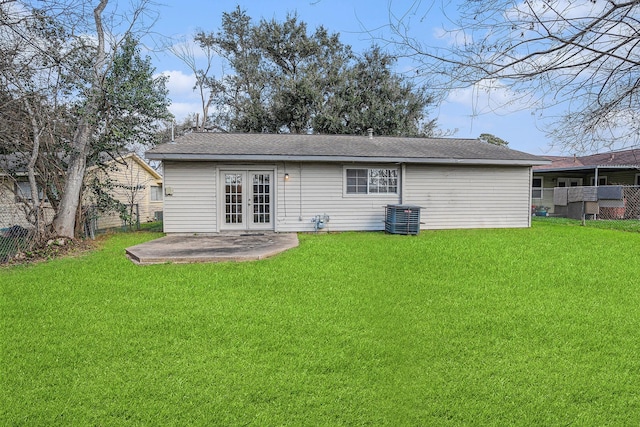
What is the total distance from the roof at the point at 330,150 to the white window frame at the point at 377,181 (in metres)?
0.48

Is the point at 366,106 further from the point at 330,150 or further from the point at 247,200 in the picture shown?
the point at 247,200

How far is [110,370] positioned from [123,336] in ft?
2.14

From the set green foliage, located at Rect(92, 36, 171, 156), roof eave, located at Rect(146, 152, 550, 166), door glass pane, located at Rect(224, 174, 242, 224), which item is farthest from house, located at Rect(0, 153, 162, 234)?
door glass pane, located at Rect(224, 174, 242, 224)

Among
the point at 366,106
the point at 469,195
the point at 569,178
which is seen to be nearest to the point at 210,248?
the point at 469,195

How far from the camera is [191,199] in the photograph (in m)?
10.3

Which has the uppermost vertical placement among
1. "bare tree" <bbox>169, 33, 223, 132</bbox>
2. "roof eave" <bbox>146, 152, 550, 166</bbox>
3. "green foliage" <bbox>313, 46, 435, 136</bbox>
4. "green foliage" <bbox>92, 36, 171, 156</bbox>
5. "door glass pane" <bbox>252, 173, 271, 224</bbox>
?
"bare tree" <bbox>169, 33, 223, 132</bbox>

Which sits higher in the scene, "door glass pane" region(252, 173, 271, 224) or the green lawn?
"door glass pane" region(252, 173, 271, 224)

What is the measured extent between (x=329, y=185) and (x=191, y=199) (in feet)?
12.8

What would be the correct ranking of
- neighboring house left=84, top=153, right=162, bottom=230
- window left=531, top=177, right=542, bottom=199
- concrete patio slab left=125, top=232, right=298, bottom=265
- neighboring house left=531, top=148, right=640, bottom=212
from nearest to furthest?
concrete patio slab left=125, top=232, right=298, bottom=265 → neighboring house left=84, top=153, right=162, bottom=230 → neighboring house left=531, top=148, right=640, bottom=212 → window left=531, top=177, right=542, bottom=199

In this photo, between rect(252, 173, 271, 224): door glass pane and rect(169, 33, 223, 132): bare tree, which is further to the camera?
rect(169, 33, 223, 132): bare tree

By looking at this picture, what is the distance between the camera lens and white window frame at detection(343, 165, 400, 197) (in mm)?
10922

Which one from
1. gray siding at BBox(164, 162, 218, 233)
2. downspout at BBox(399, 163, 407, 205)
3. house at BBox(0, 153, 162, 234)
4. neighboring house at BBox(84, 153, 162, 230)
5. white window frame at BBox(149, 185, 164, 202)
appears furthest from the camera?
white window frame at BBox(149, 185, 164, 202)

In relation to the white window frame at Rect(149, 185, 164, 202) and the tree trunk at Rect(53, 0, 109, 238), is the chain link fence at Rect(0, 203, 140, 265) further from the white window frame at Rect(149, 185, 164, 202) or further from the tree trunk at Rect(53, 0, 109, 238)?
the white window frame at Rect(149, 185, 164, 202)

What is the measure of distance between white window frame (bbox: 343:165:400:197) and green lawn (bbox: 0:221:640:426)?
5.12m
